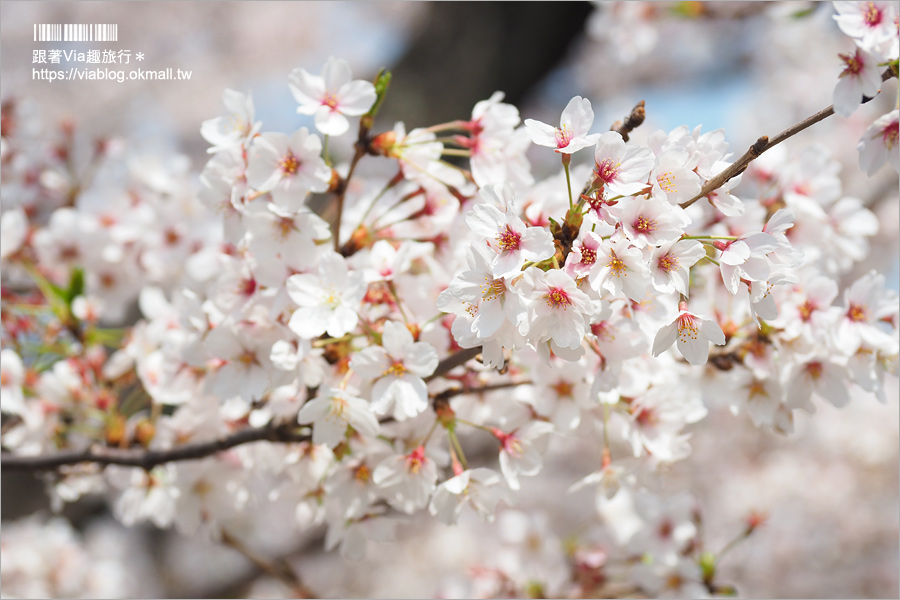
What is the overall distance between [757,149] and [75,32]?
91.6 inches

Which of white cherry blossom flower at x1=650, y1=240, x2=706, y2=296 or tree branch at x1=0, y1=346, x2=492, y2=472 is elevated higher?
white cherry blossom flower at x1=650, y1=240, x2=706, y2=296

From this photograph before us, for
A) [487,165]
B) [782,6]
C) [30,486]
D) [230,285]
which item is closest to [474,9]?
[782,6]

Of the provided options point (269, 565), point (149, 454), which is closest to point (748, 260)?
point (149, 454)

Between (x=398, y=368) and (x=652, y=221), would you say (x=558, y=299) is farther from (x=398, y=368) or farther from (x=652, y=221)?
(x=398, y=368)

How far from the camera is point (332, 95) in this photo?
1.23 metres

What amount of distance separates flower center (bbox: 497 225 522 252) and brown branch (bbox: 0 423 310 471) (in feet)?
2.13

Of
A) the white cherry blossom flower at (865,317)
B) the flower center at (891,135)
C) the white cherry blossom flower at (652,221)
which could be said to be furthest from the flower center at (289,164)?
the white cherry blossom flower at (865,317)

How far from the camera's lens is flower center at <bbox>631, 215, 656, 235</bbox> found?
92cm

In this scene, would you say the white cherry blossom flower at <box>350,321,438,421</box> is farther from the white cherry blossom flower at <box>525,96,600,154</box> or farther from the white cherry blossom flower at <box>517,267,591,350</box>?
the white cherry blossom flower at <box>525,96,600,154</box>

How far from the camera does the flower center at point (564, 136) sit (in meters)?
1.02

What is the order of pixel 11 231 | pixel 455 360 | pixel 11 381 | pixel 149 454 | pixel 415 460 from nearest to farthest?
pixel 455 360 < pixel 415 460 < pixel 149 454 < pixel 11 381 < pixel 11 231

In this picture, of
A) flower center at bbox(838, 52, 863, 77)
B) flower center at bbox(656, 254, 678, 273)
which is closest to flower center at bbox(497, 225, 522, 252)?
flower center at bbox(656, 254, 678, 273)

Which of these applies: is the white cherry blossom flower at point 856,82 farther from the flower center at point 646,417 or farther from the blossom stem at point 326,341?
the blossom stem at point 326,341

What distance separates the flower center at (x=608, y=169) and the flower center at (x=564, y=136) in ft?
0.25
